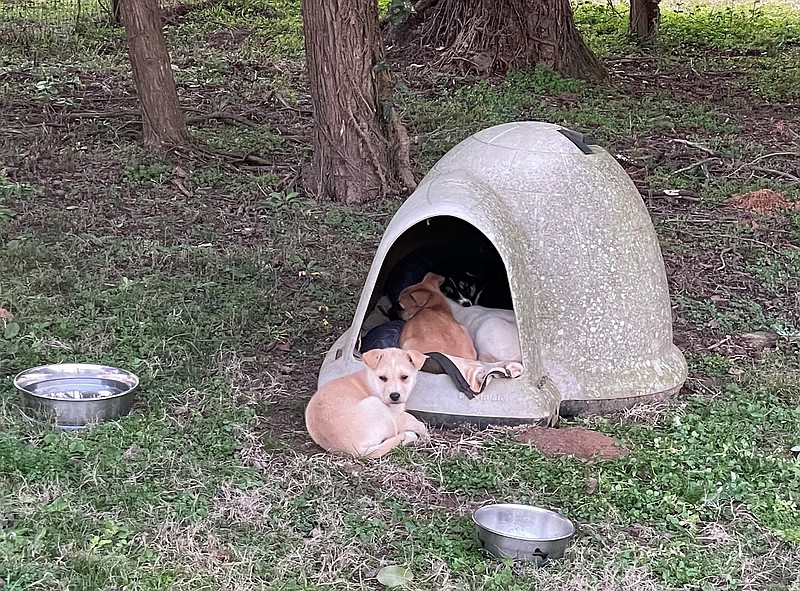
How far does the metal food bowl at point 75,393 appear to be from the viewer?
4.75 m

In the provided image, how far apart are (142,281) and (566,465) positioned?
3.30m

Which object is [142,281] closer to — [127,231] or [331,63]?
[127,231]

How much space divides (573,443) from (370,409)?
933 mm

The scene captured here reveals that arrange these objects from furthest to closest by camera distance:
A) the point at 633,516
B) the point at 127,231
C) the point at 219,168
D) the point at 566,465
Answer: the point at 219,168 → the point at 127,231 → the point at 566,465 → the point at 633,516

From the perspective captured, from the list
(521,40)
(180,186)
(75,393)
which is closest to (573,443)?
(75,393)

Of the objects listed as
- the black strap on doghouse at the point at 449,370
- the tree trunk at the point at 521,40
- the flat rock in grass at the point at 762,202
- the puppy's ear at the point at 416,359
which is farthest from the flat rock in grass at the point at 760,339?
the tree trunk at the point at 521,40

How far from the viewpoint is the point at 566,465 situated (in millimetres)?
4566

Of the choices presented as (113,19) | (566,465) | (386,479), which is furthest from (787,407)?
(113,19)

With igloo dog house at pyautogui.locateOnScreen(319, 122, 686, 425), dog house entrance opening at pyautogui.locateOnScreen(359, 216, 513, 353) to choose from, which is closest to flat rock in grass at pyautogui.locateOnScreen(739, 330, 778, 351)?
igloo dog house at pyautogui.locateOnScreen(319, 122, 686, 425)

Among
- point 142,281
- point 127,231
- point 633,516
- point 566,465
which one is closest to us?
point 633,516

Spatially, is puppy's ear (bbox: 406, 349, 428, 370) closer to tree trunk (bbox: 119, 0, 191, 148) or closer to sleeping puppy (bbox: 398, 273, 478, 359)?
sleeping puppy (bbox: 398, 273, 478, 359)

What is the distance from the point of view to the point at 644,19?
16.2 meters

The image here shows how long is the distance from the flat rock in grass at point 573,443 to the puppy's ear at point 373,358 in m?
0.73

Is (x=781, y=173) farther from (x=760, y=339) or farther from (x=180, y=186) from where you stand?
(x=180, y=186)
